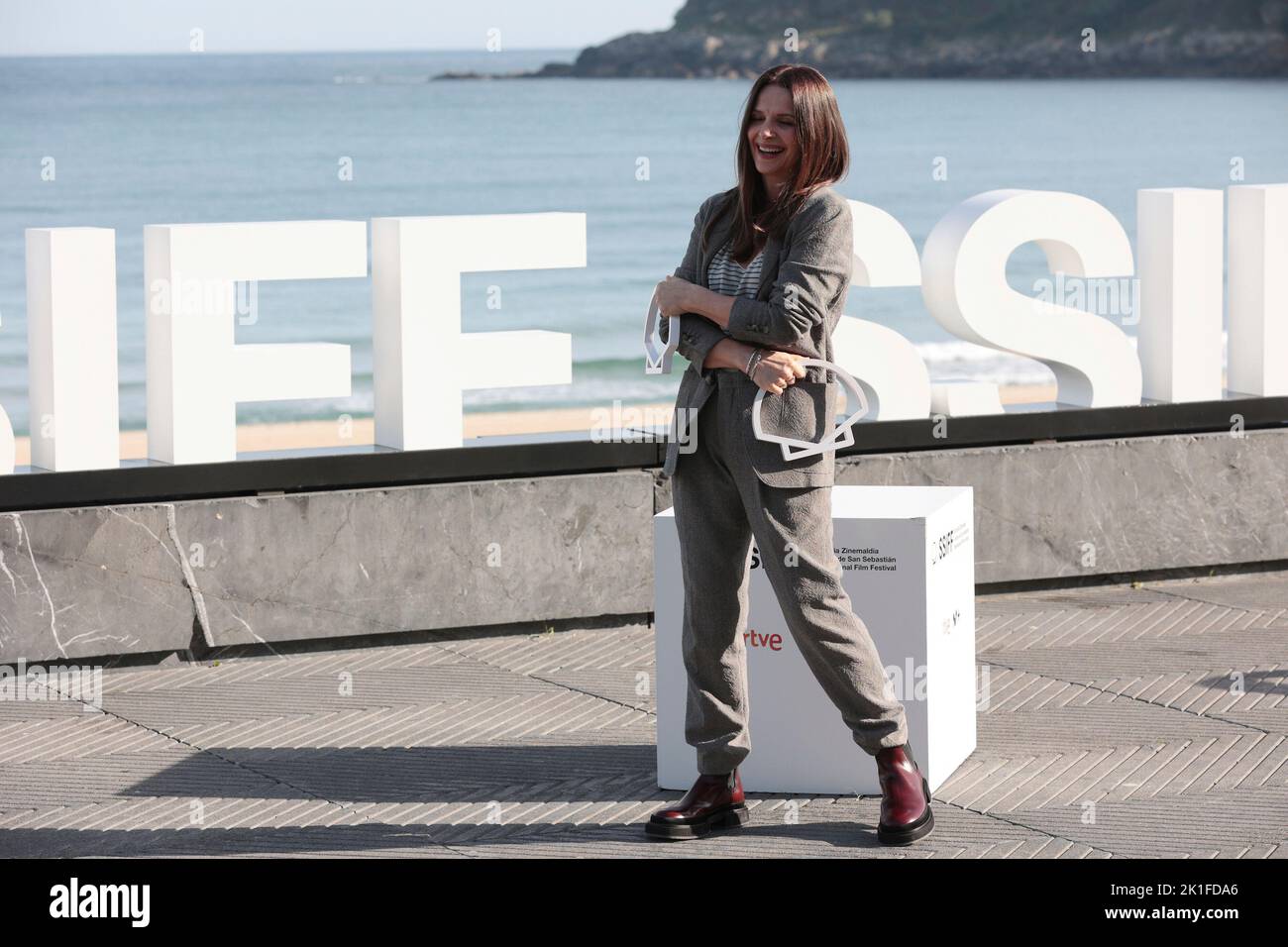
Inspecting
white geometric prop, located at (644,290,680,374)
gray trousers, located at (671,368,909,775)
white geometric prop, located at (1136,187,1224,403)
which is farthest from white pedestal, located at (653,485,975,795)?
white geometric prop, located at (1136,187,1224,403)

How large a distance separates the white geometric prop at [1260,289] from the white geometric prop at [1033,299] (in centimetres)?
70

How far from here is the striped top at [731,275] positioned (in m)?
5.10

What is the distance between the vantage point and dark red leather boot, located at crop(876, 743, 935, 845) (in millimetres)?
5203

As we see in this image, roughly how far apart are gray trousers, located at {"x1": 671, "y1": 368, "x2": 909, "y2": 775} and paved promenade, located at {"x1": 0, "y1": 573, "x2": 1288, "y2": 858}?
357mm

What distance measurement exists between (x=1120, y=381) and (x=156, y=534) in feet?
Answer: 15.0

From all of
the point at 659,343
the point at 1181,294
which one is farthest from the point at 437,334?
the point at 1181,294

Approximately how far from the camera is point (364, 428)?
1486 cm

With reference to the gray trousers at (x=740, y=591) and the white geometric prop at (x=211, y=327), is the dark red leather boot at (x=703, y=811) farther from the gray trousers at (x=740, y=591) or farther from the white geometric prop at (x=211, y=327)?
the white geometric prop at (x=211, y=327)

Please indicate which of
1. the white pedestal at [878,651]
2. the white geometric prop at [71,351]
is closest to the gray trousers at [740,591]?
the white pedestal at [878,651]

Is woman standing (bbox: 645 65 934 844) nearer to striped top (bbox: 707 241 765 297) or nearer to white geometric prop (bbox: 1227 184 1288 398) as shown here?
striped top (bbox: 707 241 765 297)

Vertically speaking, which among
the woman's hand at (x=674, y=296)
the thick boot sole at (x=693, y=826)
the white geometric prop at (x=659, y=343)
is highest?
the woman's hand at (x=674, y=296)

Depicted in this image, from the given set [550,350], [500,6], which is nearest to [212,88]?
[500,6]

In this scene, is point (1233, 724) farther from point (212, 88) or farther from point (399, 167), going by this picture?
point (212, 88)

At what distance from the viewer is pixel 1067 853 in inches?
202
